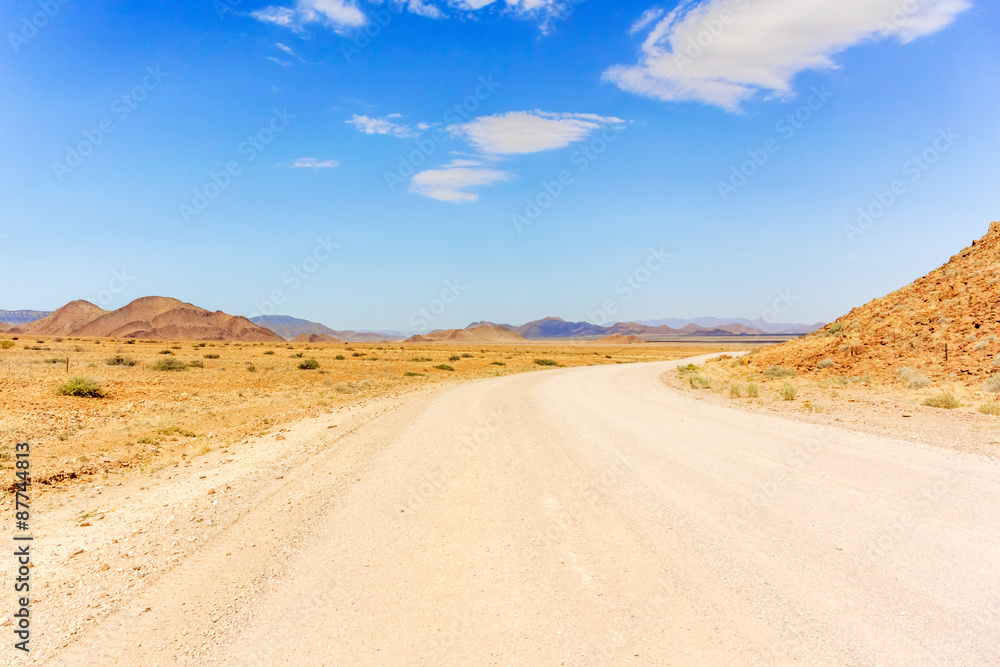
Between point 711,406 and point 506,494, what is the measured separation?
12.1 m

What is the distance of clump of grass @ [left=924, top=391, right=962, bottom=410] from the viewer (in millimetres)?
15234

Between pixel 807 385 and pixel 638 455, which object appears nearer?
pixel 638 455

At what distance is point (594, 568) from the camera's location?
4.93 m

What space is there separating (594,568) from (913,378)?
19413mm

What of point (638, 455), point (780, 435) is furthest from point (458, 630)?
point (780, 435)

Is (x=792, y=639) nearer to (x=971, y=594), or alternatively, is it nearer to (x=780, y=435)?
(x=971, y=594)

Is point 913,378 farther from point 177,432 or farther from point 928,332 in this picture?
point 177,432

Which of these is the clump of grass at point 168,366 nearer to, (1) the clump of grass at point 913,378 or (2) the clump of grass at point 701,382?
(2) the clump of grass at point 701,382

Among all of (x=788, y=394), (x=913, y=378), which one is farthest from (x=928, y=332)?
(x=788, y=394)

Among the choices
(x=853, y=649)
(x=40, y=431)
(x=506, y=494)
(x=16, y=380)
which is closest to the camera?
(x=853, y=649)

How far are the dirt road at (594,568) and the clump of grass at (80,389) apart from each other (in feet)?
41.7

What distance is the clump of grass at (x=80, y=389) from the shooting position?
17406mm

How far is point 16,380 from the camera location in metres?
19.4

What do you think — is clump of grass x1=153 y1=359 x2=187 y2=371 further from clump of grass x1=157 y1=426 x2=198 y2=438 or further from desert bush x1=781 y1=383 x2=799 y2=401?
desert bush x1=781 y1=383 x2=799 y2=401
